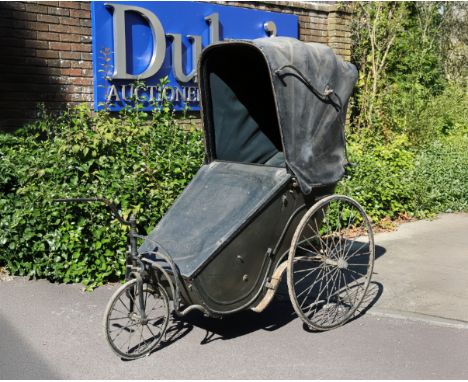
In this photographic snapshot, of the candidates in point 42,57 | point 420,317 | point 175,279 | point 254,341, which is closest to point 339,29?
point 42,57

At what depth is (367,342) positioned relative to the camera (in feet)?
14.7

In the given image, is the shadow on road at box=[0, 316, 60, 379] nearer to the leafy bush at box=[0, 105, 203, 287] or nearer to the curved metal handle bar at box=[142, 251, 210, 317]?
the curved metal handle bar at box=[142, 251, 210, 317]

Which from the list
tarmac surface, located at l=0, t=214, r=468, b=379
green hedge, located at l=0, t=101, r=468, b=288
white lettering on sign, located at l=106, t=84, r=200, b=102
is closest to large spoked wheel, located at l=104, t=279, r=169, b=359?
tarmac surface, located at l=0, t=214, r=468, b=379

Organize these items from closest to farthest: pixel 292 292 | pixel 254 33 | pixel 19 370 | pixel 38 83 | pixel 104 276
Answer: pixel 19 370 < pixel 292 292 < pixel 104 276 < pixel 38 83 < pixel 254 33

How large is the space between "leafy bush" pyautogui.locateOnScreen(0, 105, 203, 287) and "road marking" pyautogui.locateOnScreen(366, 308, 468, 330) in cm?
228

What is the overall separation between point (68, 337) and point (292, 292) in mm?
1718

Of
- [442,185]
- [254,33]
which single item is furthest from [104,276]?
[442,185]

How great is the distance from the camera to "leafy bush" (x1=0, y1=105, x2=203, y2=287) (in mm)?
5516

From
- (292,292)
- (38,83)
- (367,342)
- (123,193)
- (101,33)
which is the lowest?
(367,342)

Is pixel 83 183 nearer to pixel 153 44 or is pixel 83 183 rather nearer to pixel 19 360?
pixel 19 360

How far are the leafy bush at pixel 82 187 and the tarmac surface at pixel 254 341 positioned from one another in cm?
25

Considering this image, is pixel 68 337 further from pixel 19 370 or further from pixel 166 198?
pixel 166 198

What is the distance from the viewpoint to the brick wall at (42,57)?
22.2ft

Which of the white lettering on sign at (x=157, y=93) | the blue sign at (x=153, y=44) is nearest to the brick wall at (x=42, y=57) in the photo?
the blue sign at (x=153, y=44)
